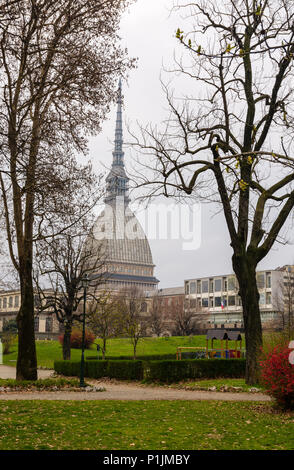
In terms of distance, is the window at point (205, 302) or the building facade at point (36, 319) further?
the window at point (205, 302)

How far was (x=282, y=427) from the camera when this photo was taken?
10430 millimetres

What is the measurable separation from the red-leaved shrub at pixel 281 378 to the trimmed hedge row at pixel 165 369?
12.3 meters

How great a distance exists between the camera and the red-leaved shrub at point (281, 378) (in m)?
12.1

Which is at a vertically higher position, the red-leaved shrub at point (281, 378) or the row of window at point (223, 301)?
the row of window at point (223, 301)

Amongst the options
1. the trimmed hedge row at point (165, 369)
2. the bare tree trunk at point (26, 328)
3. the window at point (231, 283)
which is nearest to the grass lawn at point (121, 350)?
the trimmed hedge row at point (165, 369)

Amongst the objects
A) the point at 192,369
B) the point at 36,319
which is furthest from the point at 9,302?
the point at 192,369

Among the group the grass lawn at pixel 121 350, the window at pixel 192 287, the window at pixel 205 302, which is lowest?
the grass lawn at pixel 121 350

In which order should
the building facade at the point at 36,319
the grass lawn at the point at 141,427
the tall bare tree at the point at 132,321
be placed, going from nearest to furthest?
the grass lawn at the point at 141,427
the tall bare tree at the point at 132,321
the building facade at the point at 36,319

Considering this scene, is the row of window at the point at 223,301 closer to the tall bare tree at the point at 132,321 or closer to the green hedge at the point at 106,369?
the tall bare tree at the point at 132,321

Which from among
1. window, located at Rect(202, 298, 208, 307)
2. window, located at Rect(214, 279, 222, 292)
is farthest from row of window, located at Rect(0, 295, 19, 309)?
window, located at Rect(214, 279, 222, 292)

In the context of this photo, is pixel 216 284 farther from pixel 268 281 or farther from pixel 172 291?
pixel 172 291

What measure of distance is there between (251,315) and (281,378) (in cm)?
756

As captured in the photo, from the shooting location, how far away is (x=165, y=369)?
24547mm
